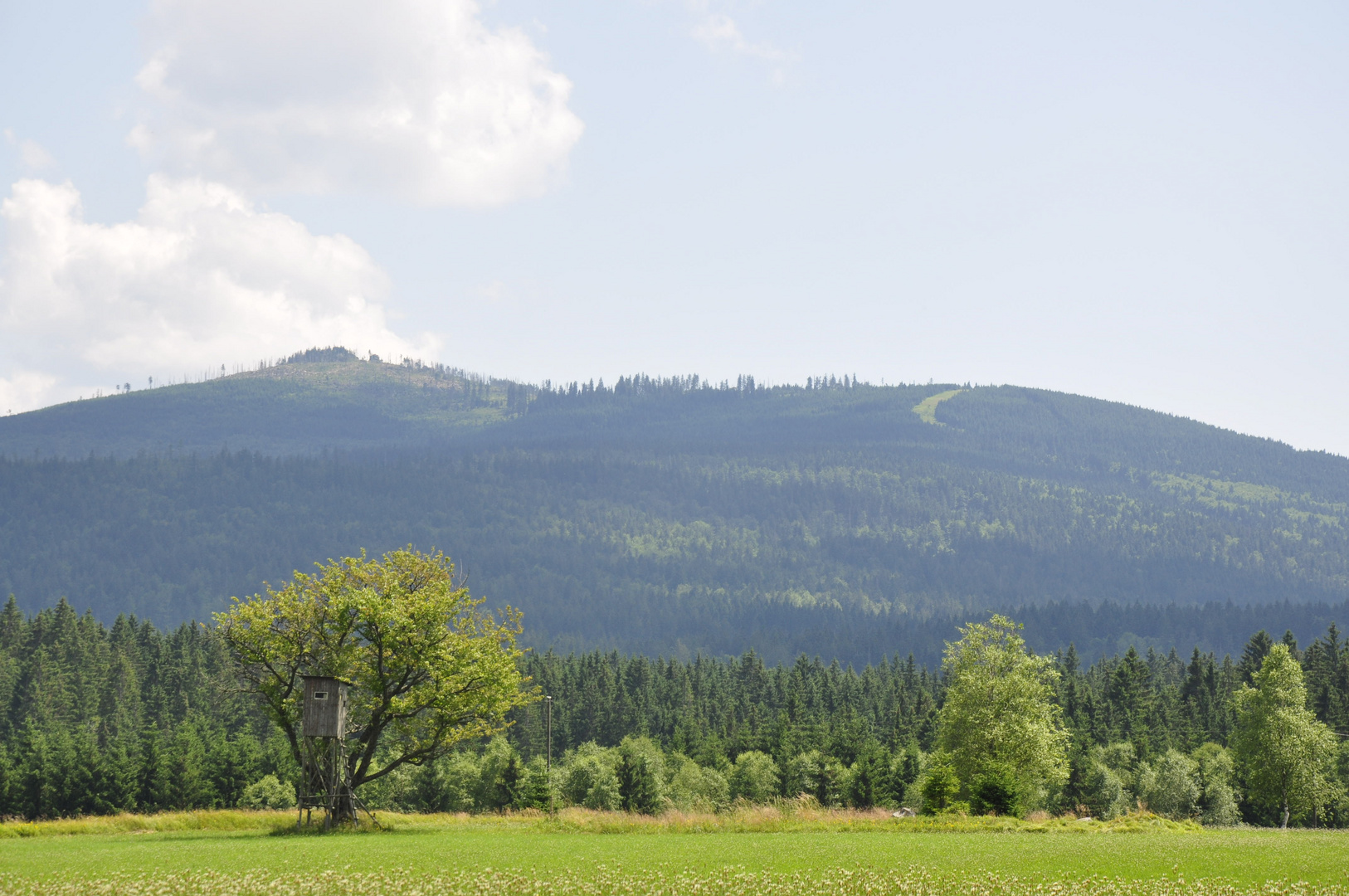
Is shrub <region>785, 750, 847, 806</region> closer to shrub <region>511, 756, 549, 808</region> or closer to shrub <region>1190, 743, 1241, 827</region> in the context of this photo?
shrub <region>511, 756, 549, 808</region>

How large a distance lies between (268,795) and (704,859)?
77.6 metres

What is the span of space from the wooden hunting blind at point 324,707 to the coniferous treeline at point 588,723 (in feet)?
20.1

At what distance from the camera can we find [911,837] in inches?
1746

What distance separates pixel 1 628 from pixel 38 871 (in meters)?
142

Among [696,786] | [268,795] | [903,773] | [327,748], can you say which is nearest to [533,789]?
[696,786]

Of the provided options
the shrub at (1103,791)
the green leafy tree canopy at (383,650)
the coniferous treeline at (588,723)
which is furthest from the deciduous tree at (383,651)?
the shrub at (1103,791)

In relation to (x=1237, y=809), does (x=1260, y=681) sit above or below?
above

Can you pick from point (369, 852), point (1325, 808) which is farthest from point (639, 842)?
point (1325, 808)

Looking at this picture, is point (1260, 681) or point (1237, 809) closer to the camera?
point (1260, 681)

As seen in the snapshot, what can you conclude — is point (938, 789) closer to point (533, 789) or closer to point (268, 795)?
point (533, 789)

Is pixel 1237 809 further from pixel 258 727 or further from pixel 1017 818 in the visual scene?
pixel 258 727

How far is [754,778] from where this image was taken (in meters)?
115

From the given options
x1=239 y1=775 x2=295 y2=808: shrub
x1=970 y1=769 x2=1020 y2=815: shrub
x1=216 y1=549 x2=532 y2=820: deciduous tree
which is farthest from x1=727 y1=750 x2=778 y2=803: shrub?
x1=216 y1=549 x2=532 y2=820: deciduous tree

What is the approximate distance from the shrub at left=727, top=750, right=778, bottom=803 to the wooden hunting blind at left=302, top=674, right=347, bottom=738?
2631 inches
